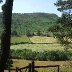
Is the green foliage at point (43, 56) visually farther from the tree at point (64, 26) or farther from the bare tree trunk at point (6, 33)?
the bare tree trunk at point (6, 33)

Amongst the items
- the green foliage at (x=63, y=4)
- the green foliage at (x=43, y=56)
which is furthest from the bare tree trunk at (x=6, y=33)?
the green foliage at (x=43, y=56)

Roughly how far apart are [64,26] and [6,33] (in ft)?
64.2

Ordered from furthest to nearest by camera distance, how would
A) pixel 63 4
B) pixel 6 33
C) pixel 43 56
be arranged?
pixel 43 56
pixel 63 4
pixel 6 33

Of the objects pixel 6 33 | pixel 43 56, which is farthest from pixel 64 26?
pixel 43 56

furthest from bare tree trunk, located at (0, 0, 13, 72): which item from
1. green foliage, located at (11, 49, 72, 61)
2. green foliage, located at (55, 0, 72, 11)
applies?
green foliage, located at (11, 49, 72, 61)

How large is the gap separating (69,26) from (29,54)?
108 feet

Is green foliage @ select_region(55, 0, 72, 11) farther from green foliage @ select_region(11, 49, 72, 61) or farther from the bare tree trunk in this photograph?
green foliage @ select_region(11, 49, 72, 61)

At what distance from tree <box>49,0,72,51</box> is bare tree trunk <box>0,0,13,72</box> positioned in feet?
60.3

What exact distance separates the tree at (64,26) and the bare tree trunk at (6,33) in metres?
18.4

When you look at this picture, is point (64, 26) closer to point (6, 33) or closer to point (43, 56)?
point (6, 33)

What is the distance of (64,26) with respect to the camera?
35688mm

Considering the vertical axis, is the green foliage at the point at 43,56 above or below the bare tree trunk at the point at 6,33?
below

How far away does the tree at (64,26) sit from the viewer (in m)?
35.1

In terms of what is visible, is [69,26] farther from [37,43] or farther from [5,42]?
[37,43]
